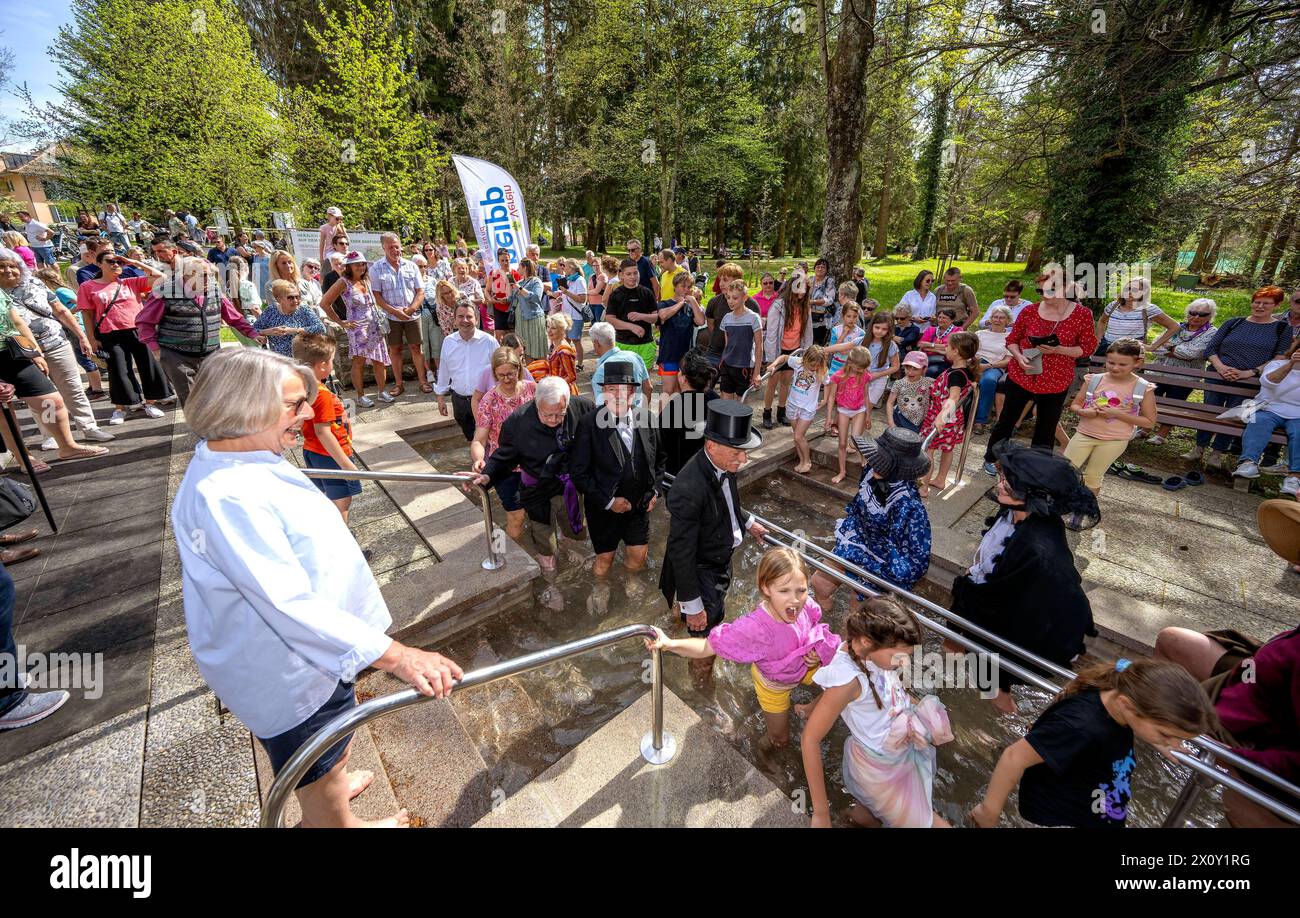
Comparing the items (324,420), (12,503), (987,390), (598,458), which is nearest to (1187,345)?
(987,390)

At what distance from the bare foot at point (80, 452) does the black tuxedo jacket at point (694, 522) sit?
7.43m

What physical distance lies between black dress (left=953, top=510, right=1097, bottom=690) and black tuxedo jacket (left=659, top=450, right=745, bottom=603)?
1.70 metres

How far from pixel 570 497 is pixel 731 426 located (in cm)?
234

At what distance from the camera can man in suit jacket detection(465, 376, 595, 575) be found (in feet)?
14.1

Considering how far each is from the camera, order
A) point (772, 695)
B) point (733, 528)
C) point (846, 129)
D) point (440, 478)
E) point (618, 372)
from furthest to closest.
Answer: point (846, 129)
point (618, 372)
point (440, 478)
point (733, 528)
point (772, 695)

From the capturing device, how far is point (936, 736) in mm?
2477

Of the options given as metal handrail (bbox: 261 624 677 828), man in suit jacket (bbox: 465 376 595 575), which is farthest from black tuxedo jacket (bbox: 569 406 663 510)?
metal handrail (bbox: 261 624 677 828)

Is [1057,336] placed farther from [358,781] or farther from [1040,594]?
[358,781]

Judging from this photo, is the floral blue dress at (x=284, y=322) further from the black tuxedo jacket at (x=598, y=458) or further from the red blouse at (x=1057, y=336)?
the red blouse at (x=1057, y=336)

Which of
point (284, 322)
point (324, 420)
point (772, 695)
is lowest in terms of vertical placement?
point (772, 695)

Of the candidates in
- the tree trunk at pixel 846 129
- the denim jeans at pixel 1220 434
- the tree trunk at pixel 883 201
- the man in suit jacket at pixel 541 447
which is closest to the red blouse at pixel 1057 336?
the denim jeans at pixel 1220 434

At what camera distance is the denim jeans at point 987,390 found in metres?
7.55

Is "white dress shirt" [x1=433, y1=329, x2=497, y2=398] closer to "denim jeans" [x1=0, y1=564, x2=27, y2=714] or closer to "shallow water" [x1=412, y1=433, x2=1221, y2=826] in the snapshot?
"shallow water" [x1=412, y1=433, x2=1221, y2=826]

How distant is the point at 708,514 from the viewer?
3459mm
